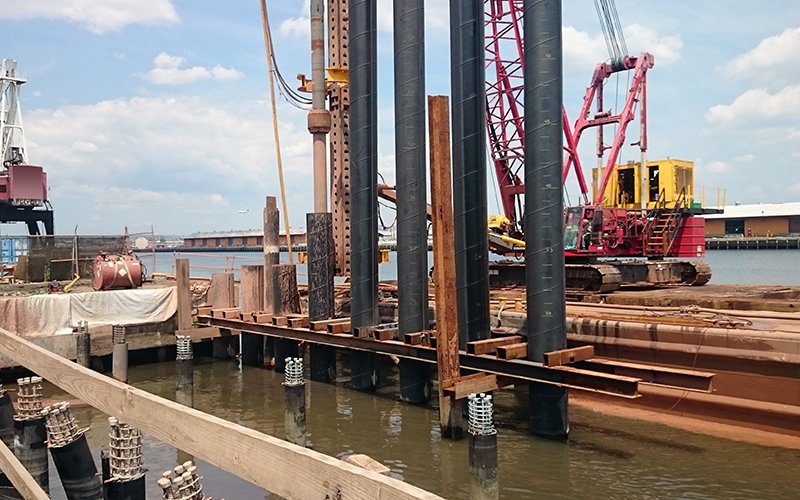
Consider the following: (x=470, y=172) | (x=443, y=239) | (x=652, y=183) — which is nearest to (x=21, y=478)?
(x=443, y=239)

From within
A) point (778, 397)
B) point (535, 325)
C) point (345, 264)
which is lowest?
point (778, 397)

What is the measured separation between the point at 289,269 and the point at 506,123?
13.7 m

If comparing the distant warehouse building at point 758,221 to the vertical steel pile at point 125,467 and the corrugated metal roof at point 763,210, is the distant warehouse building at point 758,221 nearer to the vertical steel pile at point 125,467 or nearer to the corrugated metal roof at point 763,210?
the corrugated metal roof at point 763,210

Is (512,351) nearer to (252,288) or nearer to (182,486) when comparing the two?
(182,486)

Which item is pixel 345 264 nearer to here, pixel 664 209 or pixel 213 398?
pixel 213 398

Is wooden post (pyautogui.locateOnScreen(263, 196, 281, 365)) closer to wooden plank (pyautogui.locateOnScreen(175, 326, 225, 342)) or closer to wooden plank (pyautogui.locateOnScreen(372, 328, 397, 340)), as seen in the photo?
wooden plank (pyautogui.locateOnScreen(175, 326, 225, 342))

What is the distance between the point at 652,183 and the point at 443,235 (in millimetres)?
15710

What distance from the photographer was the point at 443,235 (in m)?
9.06

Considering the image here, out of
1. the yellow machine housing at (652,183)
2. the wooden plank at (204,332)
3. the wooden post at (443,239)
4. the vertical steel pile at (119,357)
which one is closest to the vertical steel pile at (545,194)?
the wooden post at (443,239)

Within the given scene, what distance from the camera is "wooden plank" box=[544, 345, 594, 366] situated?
30.6ft

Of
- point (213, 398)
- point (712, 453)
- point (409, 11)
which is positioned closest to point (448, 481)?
point (712, 453)

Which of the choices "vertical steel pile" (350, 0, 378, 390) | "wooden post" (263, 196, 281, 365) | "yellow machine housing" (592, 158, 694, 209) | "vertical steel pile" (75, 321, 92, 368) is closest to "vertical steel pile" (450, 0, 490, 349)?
"vertical steel pile" (350, 0, 378, 390)

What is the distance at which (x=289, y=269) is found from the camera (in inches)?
597

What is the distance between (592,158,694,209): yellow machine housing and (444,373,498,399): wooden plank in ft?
47.7
